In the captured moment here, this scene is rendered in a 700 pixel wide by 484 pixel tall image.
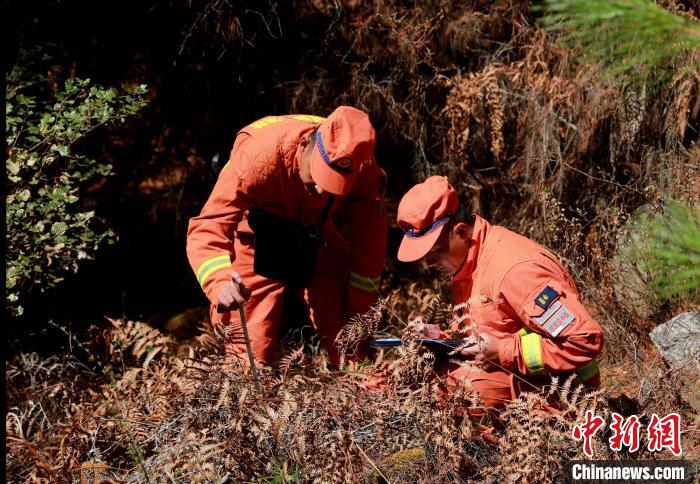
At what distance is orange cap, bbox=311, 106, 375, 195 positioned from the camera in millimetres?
3721

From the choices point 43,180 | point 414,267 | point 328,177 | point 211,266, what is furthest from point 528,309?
point 43,180

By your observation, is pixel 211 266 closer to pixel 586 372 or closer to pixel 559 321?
pixel 559 321

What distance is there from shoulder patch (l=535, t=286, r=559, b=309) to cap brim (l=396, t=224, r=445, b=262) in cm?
59

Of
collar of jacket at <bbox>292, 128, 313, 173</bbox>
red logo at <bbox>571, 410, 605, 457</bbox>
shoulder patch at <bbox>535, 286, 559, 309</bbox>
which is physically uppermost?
collar of jacket at <bbox>292, 128, 313, 173</bbox>

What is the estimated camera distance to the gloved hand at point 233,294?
3576 millimetres

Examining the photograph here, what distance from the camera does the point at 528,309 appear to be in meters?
3.13

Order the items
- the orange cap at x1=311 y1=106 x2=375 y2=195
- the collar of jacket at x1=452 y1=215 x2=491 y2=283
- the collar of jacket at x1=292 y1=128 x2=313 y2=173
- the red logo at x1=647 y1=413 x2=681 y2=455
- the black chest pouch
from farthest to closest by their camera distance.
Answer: the black chest pouch → the collar of jacket at x1=292 y1=128 x2=313 y2=173 → the orange cap at x1=311 y1=106 x2=375 y2=195 → the collar of jacket at x1=452 y1=215 x2=491 y2=283 → the red logo at x1=647 y1=413 x2=681 y2=455

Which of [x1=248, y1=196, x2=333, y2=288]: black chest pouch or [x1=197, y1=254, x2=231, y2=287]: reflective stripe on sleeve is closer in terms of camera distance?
[x1=197, y1=254, x2=231, y2=287]: reflective stripe on sleeve

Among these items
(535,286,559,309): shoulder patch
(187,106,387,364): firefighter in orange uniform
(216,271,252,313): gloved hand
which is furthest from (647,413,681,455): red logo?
(216,271,252,313): gloved hand

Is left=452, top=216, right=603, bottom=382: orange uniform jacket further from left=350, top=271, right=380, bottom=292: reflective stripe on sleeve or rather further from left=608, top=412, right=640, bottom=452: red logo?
left=350, top=271, right=380, bottom=292: reflective stripe on sleeve

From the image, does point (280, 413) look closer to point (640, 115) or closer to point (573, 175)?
point (573, 175)

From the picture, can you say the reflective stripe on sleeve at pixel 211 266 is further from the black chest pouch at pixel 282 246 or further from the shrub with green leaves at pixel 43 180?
the shrub with green leaves at pixel 43 180

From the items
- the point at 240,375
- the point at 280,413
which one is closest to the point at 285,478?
the point at 280,413

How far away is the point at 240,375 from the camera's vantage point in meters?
3.28
